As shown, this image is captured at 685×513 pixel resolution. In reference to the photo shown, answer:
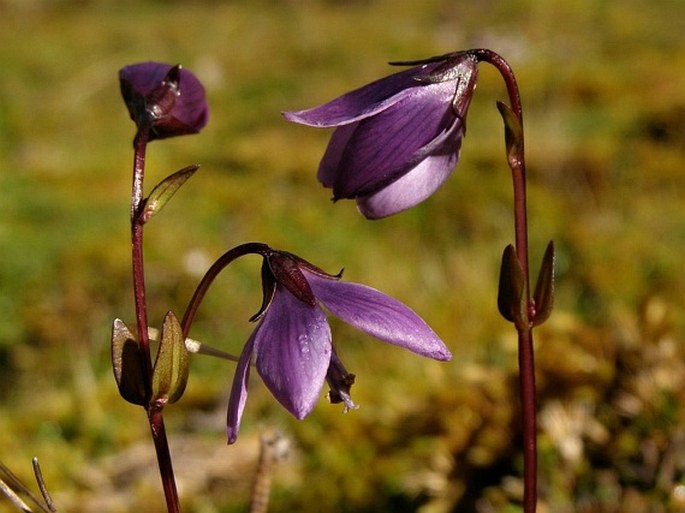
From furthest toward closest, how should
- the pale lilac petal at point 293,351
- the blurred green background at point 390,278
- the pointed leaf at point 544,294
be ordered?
the blurred green background at point 390,278
the pointed leaf at point 544,294
the pale lilac petal at point 293,351

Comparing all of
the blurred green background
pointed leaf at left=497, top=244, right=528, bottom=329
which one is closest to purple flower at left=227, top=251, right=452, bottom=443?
pointed leaf at left=497, top=244, right=528, bottom=329

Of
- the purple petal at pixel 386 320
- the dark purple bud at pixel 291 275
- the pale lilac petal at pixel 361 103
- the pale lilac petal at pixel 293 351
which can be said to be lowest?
the pale lilac petal at pixel 293 351

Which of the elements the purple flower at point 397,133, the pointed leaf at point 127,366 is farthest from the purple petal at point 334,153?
the pointed leaf at point 127,366

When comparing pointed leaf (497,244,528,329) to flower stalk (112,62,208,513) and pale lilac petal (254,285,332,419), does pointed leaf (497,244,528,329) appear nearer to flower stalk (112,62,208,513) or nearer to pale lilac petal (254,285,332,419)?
pale lilac petal (254,285,332,419)

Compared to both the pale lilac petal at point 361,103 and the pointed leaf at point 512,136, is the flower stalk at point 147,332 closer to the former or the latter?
the pale lilac petal at point 361,103

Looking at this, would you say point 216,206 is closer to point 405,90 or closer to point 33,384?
point 33,384

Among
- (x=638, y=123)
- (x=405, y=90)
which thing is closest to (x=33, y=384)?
(x=405, y=90)

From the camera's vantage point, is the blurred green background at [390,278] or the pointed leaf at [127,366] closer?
the pointed leaf at [127,366]

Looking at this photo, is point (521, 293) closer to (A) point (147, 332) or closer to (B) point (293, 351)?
(B) point (293, 351)
